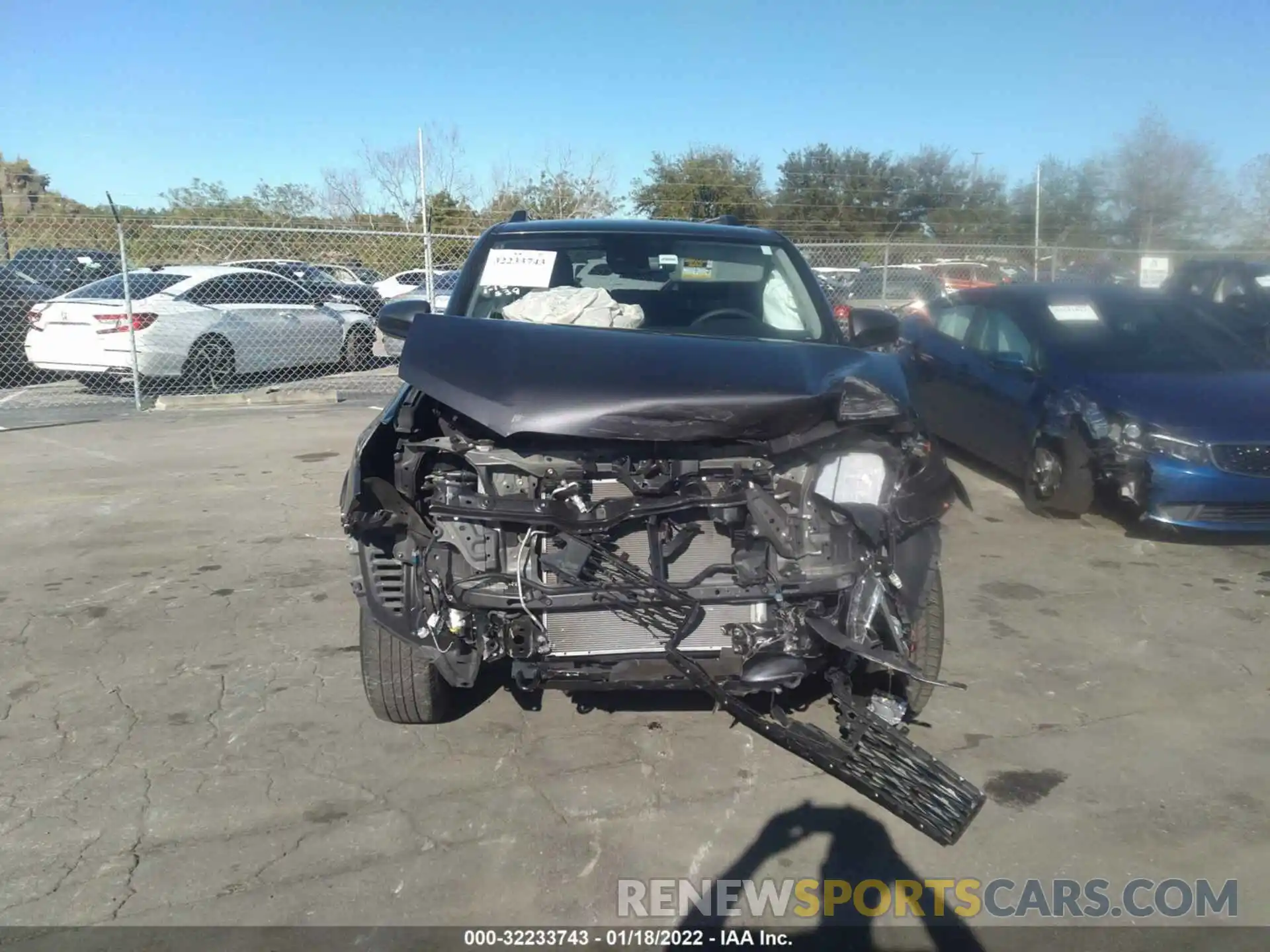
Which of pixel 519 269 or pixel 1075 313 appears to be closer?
pixel 519 269

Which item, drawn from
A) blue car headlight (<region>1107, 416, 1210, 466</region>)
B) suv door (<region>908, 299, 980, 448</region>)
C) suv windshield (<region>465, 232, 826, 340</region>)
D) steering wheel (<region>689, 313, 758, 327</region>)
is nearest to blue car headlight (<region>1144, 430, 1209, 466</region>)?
blue car headlight (<region>1107, 416, 1210, 466</region>)

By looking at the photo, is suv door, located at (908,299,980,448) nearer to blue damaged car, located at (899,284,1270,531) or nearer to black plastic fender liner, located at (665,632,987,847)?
blue damaged car, located at (899,284,1270,531)

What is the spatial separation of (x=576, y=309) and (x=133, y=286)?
8766 mm

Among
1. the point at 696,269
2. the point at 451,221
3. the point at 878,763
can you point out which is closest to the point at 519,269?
the point at 696,269

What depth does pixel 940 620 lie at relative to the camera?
386 cm

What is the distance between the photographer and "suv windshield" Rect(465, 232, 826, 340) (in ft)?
14.9

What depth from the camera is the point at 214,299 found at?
11805 mm

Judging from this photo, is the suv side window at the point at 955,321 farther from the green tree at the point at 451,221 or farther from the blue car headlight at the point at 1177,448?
the green tree at the point at 451,221

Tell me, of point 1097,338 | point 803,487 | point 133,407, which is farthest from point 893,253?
point 803,487

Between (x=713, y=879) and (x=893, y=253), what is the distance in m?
16.2

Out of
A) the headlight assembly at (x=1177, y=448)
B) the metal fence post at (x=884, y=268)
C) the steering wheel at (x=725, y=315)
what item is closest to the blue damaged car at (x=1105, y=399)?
the headlight assembly at (x=1177, y=448)

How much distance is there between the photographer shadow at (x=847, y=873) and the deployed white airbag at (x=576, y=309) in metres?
2.14

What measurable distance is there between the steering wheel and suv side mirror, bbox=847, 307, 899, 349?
563 millimetres

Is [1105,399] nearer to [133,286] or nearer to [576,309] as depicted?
[576,309]
